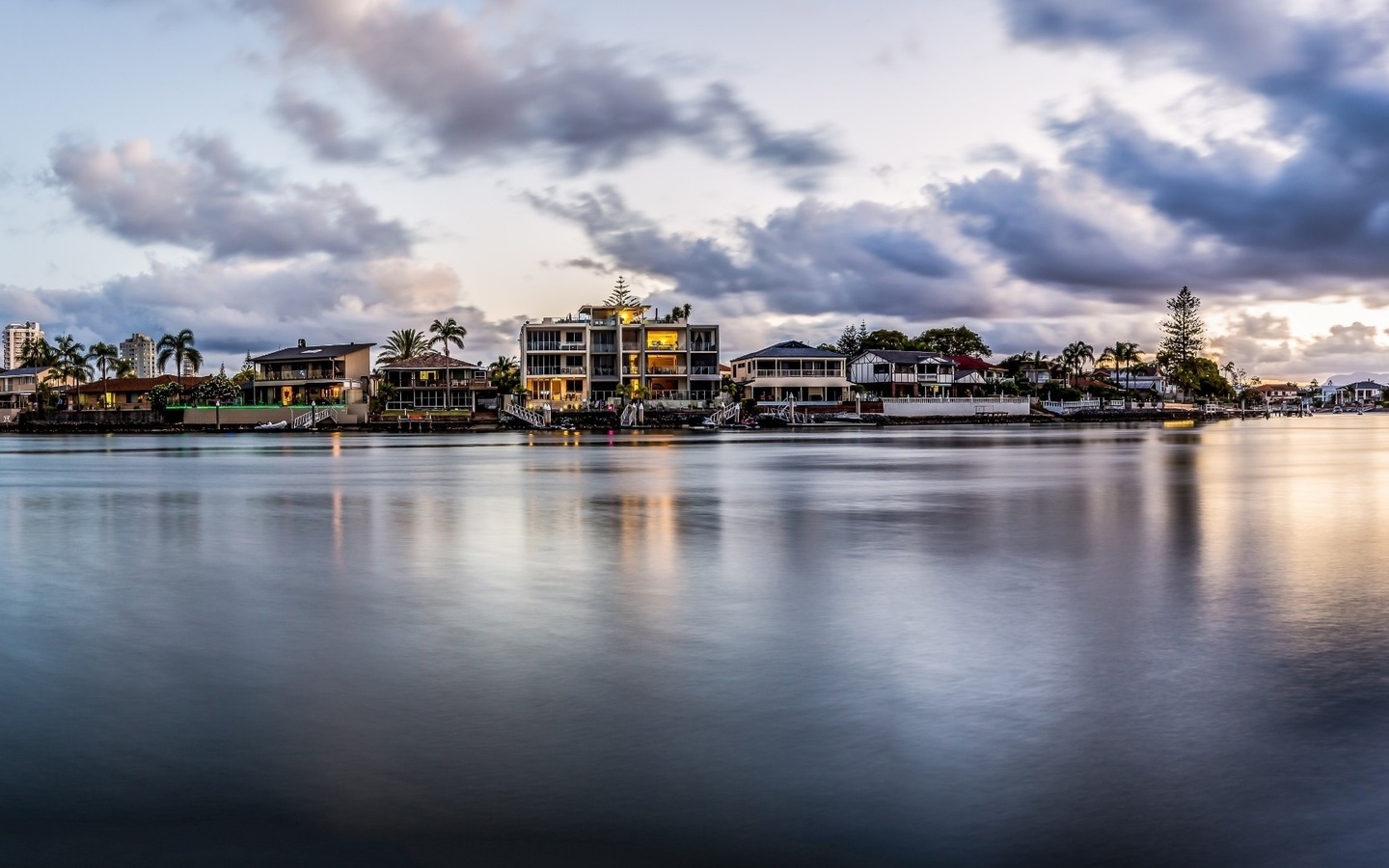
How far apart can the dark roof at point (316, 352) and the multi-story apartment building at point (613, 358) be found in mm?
21419

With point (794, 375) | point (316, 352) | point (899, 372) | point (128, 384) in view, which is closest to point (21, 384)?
point (128, 384)

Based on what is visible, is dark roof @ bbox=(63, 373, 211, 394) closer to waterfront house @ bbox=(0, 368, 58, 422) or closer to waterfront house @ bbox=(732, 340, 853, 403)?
waterfront house @ bbox=(0, 368, 58, 422)

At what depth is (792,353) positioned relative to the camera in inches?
5103

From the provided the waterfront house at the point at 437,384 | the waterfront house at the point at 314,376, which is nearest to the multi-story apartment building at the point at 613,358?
the waterfront house at the point at 437,384

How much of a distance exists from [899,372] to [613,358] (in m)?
38.3

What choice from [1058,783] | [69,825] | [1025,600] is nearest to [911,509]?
[1025,600]

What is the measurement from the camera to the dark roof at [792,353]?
129 meters

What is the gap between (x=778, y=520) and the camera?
82.1ft

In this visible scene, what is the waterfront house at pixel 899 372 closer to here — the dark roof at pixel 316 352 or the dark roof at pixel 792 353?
the dark roof at pixel 792 353

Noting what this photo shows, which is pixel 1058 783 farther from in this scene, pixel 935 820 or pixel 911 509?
pixel 911 509

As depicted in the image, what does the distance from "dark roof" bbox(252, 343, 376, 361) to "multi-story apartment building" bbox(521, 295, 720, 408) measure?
70.3 ft

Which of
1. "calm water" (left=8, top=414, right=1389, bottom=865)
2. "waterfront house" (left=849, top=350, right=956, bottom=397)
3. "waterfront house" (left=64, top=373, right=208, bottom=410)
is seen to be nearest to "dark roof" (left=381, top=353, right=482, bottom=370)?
"waterfront house" (left=64, top=373, right=208, bottom=410)

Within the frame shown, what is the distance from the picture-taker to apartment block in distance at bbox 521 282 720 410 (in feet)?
379

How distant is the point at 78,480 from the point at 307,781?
40.2m
